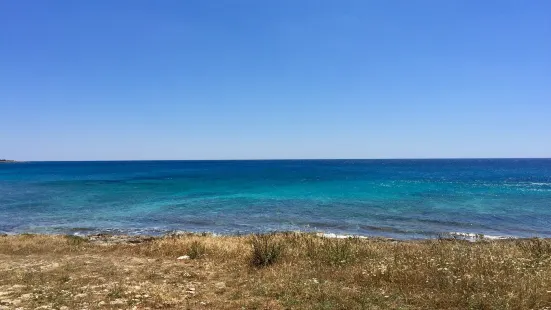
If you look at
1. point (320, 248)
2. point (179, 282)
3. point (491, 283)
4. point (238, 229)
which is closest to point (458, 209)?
point (238, 229)

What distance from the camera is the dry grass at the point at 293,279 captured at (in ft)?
25.1

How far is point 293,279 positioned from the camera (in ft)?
30.5

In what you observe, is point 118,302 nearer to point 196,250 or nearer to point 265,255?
point 265,255

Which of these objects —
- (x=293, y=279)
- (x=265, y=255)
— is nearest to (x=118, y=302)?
(x=293, y=279)

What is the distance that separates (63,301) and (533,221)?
3335cm

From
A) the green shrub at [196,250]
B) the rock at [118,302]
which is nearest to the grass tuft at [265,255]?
the green shrub at [196,250]

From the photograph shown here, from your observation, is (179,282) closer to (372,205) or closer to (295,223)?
(295,223)

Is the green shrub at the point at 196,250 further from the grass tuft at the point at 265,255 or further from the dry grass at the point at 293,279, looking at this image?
the grass tuft at the point at 265,255

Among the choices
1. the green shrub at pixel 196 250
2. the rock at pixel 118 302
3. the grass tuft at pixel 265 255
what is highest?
the grass tuft at pixel 265 255

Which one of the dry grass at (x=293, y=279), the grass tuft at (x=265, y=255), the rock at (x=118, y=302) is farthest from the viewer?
the grass tuft at (x=265, y=255)

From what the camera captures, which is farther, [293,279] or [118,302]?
[293,279]

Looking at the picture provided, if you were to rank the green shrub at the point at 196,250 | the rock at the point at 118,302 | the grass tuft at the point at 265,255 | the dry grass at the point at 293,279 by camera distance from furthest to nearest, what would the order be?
the green shrub at the point at 196,250
the grass tuft at the point at 265,255
the rock at the point at 118,302
the dry grass at the point at 293,279

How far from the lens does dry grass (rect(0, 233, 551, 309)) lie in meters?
7.64

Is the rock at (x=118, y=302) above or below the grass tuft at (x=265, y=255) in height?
below
